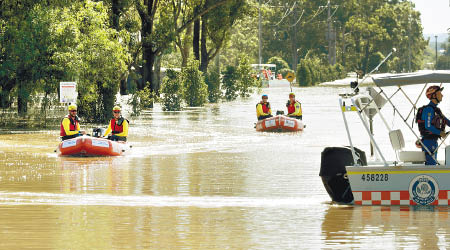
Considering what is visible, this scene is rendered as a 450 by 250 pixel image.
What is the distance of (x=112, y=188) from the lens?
65.5 ft

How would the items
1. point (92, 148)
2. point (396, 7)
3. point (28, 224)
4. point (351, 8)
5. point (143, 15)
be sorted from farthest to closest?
1. point (396, 7)
2. point (351, 8)
3. point (143, 15)
4. point (92, 148)
5. point (28, 224)

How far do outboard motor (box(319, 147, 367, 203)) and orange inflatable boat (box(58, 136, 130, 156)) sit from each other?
1187cm

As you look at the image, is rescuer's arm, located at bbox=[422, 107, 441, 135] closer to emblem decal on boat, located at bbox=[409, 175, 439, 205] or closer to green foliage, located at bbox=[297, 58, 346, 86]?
emblem decal on boat, located at bbox=[409, 175, 439, 205]

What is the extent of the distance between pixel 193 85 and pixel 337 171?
163 feet

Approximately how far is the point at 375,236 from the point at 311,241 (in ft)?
3.35

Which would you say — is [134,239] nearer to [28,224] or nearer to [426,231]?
[28,224]

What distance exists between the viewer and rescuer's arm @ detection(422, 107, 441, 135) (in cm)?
1617

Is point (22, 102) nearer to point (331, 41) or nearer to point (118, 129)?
point (118, 129)

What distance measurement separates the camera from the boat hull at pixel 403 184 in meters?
15.8

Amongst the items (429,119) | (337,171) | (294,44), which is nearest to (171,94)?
(337,171)

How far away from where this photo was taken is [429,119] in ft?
53.3

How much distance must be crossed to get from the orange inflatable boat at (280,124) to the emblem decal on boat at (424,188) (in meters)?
22.1

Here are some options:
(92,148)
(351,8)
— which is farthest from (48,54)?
(351,8)

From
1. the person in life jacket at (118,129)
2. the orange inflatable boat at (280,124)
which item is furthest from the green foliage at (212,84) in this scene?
the person in life jacket at (118,129)
